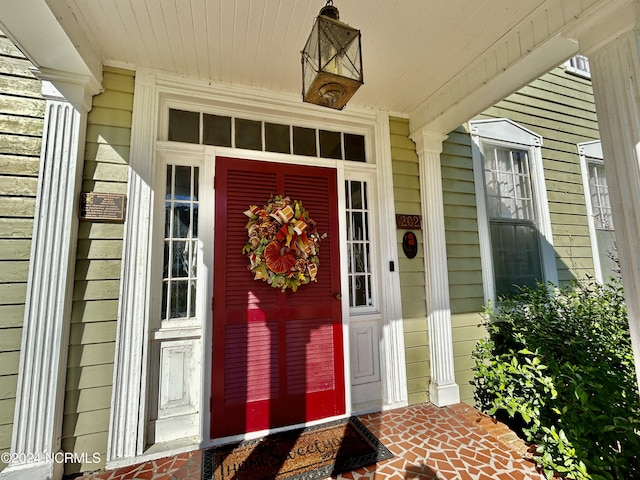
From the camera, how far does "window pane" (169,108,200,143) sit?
2406 mm

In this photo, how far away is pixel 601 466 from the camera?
5.26ft

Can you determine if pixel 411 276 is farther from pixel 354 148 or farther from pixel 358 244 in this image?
pixel 354 148

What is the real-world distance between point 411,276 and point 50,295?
8.84 feet

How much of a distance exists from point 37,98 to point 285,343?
7.95 ft

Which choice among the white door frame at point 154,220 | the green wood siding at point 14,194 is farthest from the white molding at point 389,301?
the green wood siding at point 14,194

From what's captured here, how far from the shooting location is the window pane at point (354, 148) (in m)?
2.86

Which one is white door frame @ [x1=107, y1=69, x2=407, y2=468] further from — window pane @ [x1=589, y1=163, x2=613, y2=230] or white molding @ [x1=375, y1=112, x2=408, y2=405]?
window pane @ [x1=589, y1=163, x2=613, y2=230]

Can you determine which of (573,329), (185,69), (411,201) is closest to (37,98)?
(185,69)

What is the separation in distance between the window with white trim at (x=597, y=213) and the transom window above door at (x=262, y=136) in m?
3.29

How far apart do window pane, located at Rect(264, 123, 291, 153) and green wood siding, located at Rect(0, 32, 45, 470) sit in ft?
4.96

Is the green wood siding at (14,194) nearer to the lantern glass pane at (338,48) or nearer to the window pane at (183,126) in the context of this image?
the window pane at (183,126)

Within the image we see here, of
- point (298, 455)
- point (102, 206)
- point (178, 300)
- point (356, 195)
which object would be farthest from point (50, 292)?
point (356, 195)

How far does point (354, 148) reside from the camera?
2895 millimetres

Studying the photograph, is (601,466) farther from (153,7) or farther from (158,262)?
(153,7)
